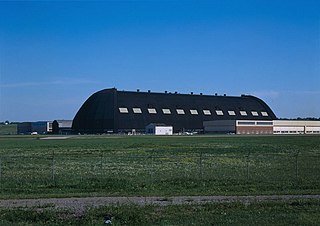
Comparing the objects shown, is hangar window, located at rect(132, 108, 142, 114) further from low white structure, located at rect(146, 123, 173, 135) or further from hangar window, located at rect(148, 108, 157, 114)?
low white structure, located at rect(146, 123, 173, 135)

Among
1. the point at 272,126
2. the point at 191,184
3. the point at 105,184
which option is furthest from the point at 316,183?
the point at 272,126

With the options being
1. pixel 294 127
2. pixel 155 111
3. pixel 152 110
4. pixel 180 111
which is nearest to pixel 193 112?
pixel 180 111

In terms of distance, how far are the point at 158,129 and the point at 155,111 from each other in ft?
32.8

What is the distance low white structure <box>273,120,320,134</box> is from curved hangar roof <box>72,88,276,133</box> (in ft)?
35.7

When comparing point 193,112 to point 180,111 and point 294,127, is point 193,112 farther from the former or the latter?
point 294,127

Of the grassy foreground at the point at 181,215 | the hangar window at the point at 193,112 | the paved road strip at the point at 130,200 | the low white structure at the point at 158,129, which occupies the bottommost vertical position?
the paved road strip at the point at 130,200

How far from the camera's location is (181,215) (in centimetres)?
1523

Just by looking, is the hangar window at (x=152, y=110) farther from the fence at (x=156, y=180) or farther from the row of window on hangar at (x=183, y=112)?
the fence at (x=156, y=180)

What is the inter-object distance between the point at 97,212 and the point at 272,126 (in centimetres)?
15069

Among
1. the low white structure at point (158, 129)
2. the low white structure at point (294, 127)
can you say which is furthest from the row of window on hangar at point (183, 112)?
the low white structure at point (294, 127)

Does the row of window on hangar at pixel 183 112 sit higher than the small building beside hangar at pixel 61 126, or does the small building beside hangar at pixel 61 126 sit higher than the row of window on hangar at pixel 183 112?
the row of window on hangar at pixel 183 112

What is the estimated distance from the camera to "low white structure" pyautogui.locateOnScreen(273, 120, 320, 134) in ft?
533

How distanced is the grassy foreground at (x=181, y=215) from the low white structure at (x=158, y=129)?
130 metres

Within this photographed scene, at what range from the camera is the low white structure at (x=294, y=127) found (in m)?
162
